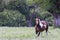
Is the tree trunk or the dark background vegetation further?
the dark background vegetation

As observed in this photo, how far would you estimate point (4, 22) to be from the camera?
1881 inches

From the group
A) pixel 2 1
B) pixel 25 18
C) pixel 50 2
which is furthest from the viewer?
pixel 25 18

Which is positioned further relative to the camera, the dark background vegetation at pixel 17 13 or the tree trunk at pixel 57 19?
the dark background vegetation at pixel 17 13

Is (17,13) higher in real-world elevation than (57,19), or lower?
lower

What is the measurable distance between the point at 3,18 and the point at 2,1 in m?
3.38

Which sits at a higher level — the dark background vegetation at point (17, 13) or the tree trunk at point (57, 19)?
the tree trunk at point (57, 19)

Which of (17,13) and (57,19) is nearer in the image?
(57,19)

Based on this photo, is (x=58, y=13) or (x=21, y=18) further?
(x=21, y=18)

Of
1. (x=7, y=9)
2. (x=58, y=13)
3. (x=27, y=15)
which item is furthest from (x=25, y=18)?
(x=58, y=13)

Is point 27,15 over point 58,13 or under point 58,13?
under

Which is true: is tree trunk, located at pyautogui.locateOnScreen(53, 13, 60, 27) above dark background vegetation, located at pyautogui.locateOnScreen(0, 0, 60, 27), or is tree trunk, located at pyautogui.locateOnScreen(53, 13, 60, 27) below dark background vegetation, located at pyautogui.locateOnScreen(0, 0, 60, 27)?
above

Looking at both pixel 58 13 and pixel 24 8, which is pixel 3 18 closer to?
pixel 24 8

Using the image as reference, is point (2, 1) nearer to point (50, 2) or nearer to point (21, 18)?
point (21, 18)

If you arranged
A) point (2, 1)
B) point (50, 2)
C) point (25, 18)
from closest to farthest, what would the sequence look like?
point (50, 2), point (2, 1), point (25, 18)
